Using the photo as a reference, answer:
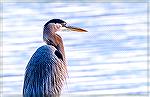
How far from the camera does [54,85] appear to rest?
6.29 m

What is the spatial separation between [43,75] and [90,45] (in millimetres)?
2894

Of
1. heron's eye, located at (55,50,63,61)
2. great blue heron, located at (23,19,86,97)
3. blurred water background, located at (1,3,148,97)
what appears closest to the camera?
great blue heron, located at (23,19,86,97)

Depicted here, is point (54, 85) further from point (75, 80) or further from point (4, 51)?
point (4, 51)

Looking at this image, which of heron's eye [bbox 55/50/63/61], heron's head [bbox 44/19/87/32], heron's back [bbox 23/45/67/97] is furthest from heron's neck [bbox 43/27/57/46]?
heron's back [bbox 23/45/67/97]

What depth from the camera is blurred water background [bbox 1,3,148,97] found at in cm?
798

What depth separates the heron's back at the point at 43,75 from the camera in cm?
617

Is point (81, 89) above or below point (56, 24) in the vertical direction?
below

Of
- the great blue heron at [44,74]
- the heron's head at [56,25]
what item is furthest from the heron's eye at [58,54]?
the heron's head at [56,25]

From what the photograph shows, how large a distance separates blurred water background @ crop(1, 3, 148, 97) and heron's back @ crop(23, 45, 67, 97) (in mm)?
333

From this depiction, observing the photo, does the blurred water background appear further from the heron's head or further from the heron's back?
the heron's head

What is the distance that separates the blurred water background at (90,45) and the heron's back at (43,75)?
1.09 ft

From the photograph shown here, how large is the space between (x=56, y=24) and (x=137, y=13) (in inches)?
145

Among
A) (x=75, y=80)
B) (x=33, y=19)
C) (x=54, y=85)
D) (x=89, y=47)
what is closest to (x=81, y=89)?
(x=75, y=80)

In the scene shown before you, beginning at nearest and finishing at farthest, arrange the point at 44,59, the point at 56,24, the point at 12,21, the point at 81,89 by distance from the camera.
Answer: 1. the point at 44,59
2. the point at 56,24
3. the point at 81,89
4. the point at 12,21
